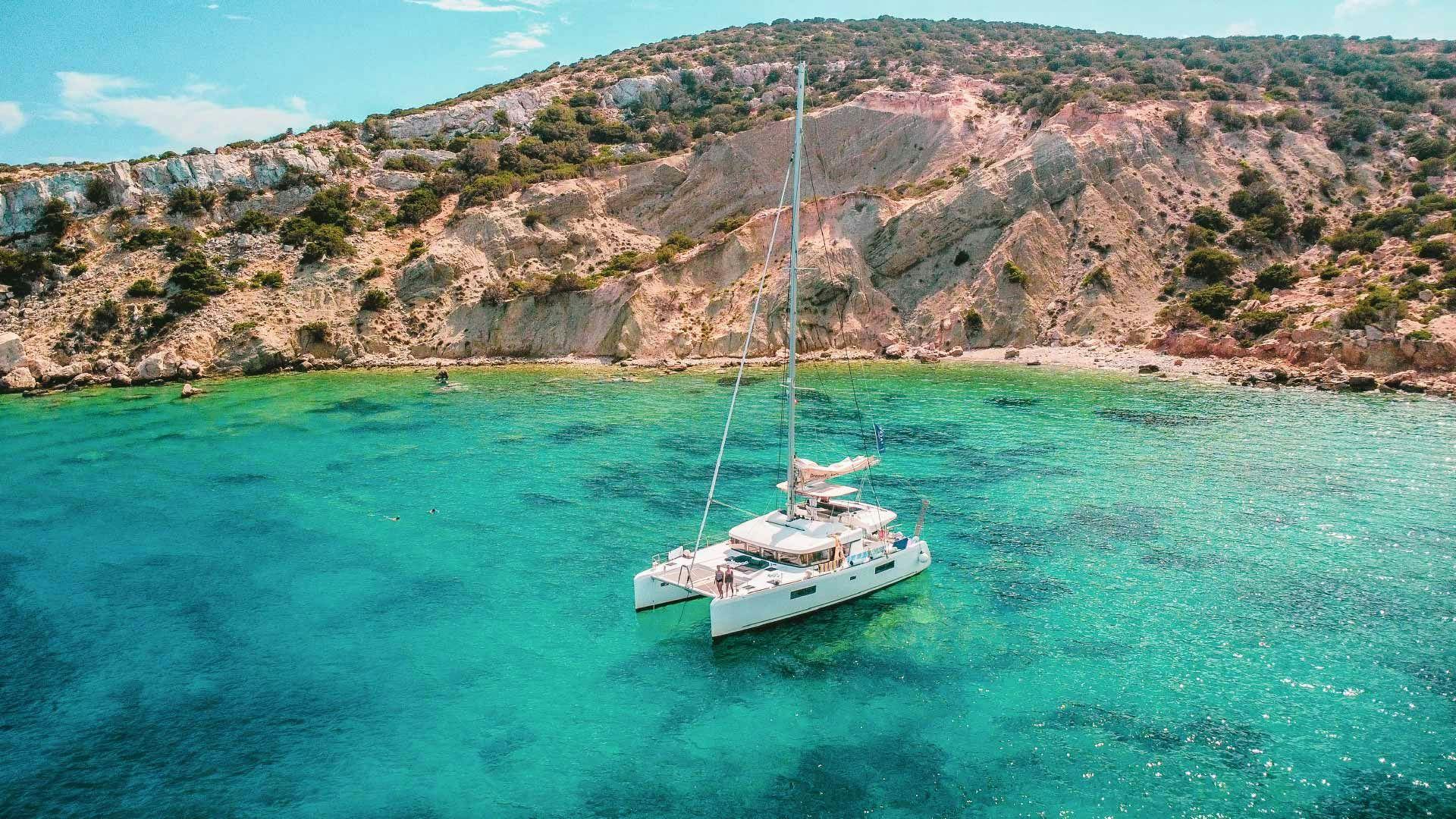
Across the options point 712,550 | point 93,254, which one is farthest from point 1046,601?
point 93,254

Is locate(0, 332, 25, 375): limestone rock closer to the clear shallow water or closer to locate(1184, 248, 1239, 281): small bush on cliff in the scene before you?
the clear shallow water

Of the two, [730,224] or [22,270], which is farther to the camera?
[730,224]

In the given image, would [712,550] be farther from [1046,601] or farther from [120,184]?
[120,184]

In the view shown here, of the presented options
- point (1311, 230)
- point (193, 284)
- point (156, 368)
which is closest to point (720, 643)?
point (156, 368)

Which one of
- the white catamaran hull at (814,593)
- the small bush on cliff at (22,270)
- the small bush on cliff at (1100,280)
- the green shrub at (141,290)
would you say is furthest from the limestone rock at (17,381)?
the small bush on cliff at (1100,280)

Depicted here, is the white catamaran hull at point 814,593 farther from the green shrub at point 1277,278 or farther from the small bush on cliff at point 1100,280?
the green shrub at point 1277,278

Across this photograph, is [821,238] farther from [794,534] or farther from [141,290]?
[141,290]
